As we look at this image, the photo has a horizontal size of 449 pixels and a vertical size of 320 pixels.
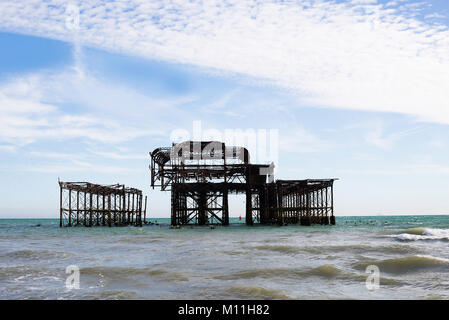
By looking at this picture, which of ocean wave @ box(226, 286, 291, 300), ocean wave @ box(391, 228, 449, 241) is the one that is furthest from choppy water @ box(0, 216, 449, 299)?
ocean wave @ box(391, 228, 449, 241)

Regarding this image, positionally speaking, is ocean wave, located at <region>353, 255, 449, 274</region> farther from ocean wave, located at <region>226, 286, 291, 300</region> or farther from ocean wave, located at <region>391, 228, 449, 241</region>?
ocean wave, located at <region>391, 228, 449, 241</region>

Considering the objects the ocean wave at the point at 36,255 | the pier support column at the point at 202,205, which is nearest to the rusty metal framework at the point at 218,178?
the pier support column at the point at 202,205

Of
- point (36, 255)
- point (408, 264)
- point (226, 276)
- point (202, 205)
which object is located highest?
point (202, 205)

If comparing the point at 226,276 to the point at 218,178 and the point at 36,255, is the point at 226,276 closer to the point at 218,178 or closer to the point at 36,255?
the point at 36,255

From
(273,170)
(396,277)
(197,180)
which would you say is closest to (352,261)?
(396,277)

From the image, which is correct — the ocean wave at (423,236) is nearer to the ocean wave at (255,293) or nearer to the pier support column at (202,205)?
the ocean wave at (255,293)

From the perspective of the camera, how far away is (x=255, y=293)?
9938 mm

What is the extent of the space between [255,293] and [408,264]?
297 inches

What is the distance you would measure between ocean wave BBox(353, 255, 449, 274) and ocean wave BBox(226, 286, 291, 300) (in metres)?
5.42

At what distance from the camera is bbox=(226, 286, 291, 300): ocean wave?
9.55m

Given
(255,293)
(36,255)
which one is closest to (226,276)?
(255,293)

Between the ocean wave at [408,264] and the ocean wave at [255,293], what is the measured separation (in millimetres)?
5422
